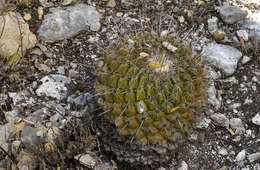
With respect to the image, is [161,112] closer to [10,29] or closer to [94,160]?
[94,160]

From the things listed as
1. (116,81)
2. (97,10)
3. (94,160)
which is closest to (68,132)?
(94,160)

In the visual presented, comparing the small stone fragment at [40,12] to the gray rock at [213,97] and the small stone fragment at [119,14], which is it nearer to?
the small stone fragment at [119,14]

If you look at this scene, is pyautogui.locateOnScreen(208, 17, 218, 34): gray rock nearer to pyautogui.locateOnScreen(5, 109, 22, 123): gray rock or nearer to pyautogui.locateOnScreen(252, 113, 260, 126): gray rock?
pyautogui.locateOnScreen(252, 113, 260, 126): gray rock

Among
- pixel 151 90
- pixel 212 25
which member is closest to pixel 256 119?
pixel 212 25

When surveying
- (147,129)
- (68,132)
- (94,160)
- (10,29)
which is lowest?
(94,160)

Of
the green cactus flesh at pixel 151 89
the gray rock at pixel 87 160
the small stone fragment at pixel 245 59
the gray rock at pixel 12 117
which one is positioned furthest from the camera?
the small stone fragment at pixel 245 59

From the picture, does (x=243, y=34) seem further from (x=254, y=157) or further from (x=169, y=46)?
(x=169, y=46)

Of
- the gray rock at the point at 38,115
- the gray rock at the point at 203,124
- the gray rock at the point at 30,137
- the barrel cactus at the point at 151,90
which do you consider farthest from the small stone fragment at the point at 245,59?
the gray rock at the point at 30,137

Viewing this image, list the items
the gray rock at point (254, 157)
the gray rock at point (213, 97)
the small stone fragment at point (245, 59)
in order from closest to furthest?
1. the gray rock at point (254, 157)
2. the gray rock at point (213, 97)
3. the small stone fragment at point (245, 59)
